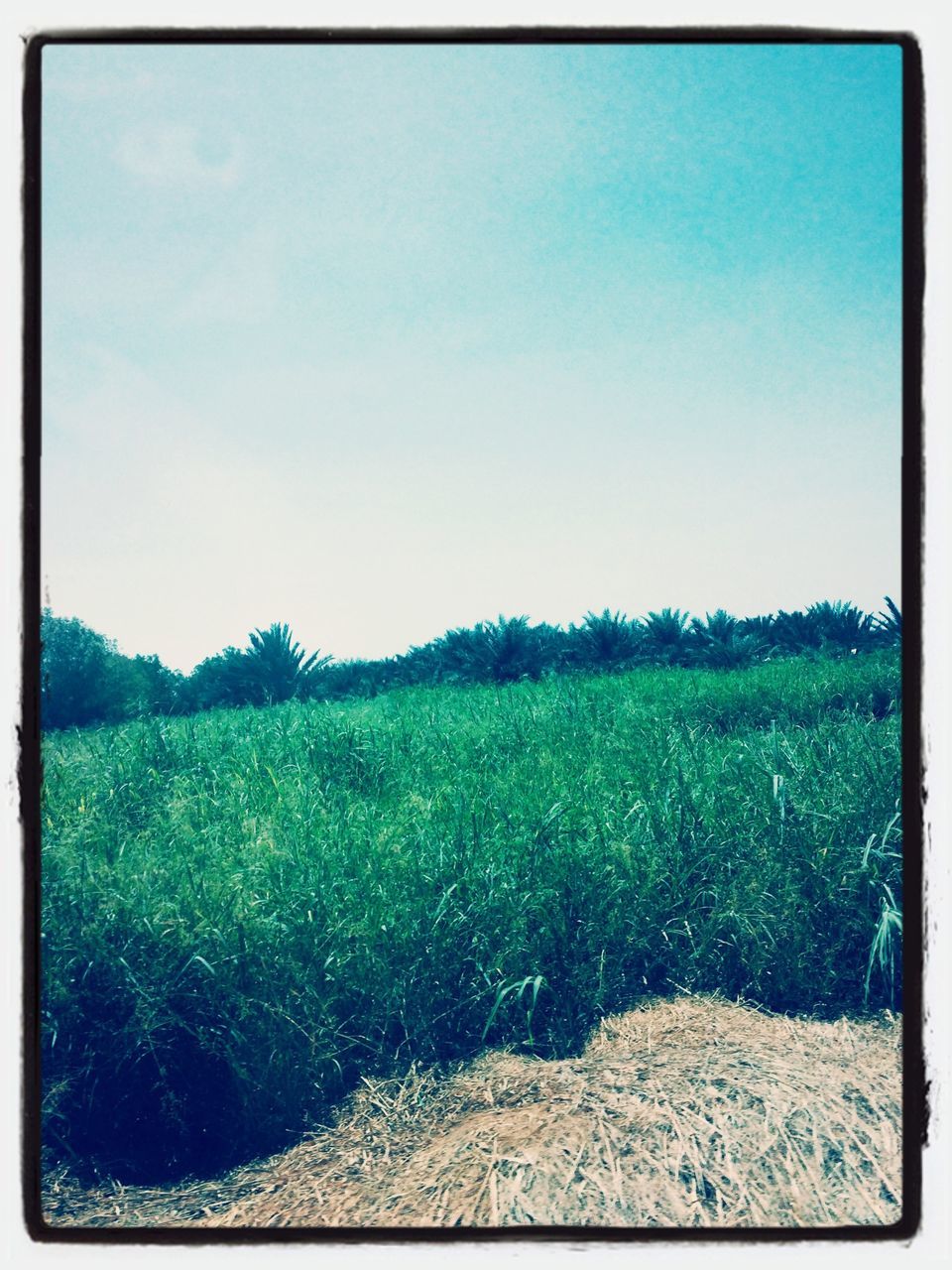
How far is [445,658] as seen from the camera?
3.77 metres

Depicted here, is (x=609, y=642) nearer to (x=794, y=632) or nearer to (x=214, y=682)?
(x=794, y=632)

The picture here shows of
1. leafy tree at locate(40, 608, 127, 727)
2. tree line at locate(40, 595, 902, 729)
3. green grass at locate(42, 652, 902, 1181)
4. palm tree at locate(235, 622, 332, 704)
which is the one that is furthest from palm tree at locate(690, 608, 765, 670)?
leafy tree at locate(40, 608, 127, 727)

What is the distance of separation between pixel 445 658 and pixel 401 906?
5.87 feet

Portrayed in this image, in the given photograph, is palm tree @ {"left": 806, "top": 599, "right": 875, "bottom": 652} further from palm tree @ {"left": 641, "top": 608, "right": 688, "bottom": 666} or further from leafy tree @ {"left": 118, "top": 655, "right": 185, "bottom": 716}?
leafy tree @ {"left": 118, "top": 655, "right": 185, "bottom": 716}

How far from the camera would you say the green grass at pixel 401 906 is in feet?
5.93

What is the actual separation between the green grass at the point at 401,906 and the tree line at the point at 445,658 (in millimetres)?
186

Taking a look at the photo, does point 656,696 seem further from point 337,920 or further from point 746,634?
point 337,920

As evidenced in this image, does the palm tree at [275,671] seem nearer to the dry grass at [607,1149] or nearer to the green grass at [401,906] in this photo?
the green grass at [401,906]

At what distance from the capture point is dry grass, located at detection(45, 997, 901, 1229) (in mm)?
1551

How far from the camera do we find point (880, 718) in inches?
106

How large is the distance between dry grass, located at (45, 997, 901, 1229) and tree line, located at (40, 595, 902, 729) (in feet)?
4.16

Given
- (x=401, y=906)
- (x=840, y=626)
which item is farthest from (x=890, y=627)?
(x=401, y=906)
